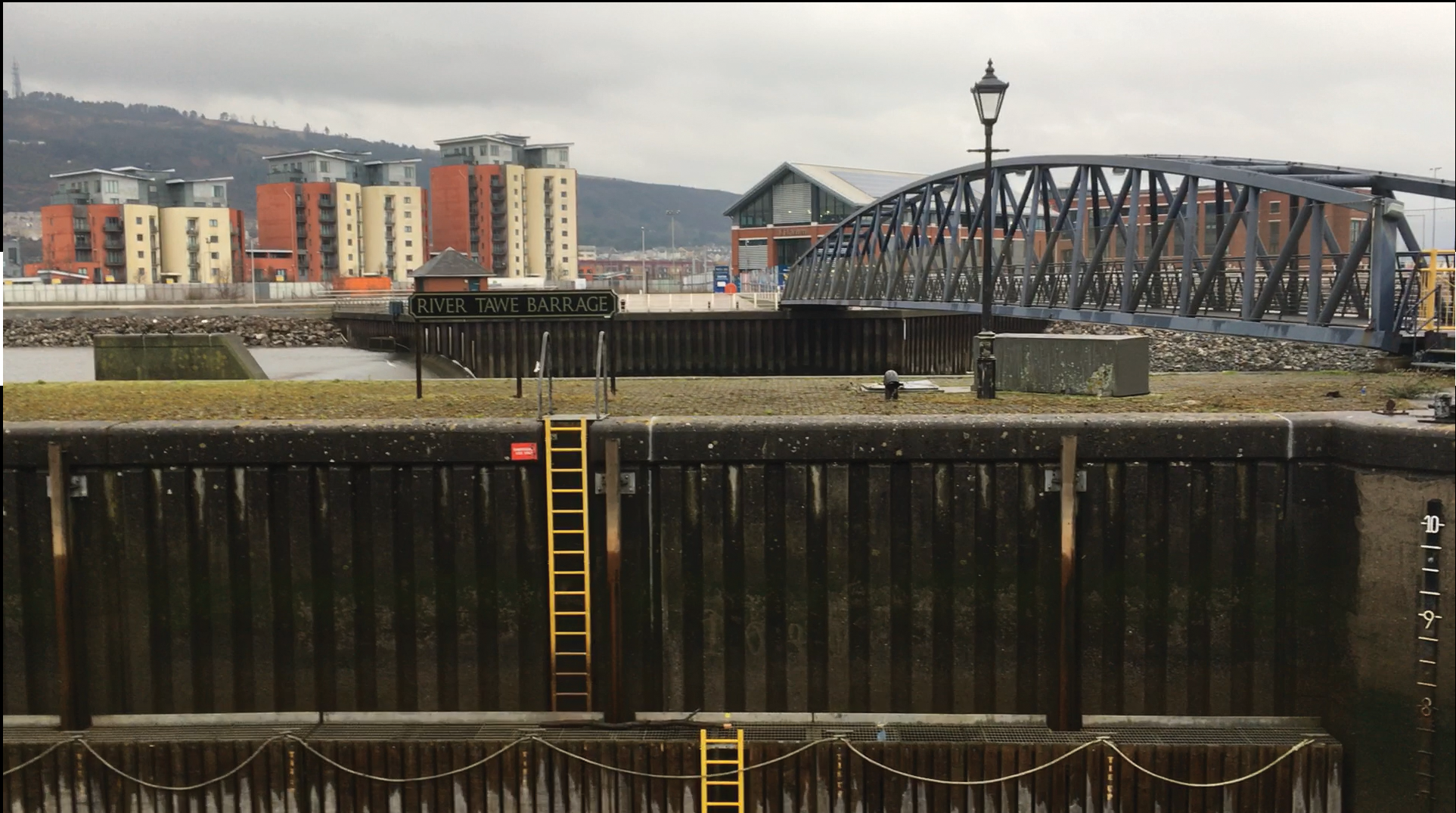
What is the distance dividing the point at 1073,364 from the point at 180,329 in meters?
60.5

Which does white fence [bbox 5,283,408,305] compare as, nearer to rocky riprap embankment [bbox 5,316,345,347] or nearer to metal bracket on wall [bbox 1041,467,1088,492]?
rocky riprap embankment [bbox 5,316,345,347]

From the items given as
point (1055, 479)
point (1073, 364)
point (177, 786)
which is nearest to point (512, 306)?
point (177, 786)

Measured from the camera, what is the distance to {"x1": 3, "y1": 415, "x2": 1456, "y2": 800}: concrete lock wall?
11797 mm

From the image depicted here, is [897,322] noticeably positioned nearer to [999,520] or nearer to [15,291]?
[999,520]

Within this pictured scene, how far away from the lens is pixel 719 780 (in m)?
11.5

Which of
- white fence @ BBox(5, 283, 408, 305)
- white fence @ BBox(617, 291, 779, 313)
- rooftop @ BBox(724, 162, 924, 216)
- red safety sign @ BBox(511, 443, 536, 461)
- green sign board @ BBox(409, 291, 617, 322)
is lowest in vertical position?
red safety sign @ BBox(511, 443, 536, 461)

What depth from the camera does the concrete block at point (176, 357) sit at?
2119 cm

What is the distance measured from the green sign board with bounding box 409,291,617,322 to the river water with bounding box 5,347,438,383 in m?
10.8

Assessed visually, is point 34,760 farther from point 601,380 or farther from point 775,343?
point 775,343

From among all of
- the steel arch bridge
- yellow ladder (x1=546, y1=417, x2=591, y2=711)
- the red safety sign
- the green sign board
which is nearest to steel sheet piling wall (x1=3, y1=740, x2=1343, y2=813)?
yellow ladder (x1=546, y1=417, x2=591, y2=711)

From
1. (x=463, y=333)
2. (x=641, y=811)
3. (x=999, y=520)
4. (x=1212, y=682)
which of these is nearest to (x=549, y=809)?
(x=641, y=811)

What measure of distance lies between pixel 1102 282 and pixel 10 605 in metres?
22.6

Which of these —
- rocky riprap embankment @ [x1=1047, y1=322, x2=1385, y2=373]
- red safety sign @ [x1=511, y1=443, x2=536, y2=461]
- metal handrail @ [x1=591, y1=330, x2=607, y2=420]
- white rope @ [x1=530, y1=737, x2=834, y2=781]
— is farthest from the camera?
rocky riprap embankment @ [x1=1047, y1=322, x2=1385, y2=373]

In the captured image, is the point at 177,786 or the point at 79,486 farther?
the point at 79,486
